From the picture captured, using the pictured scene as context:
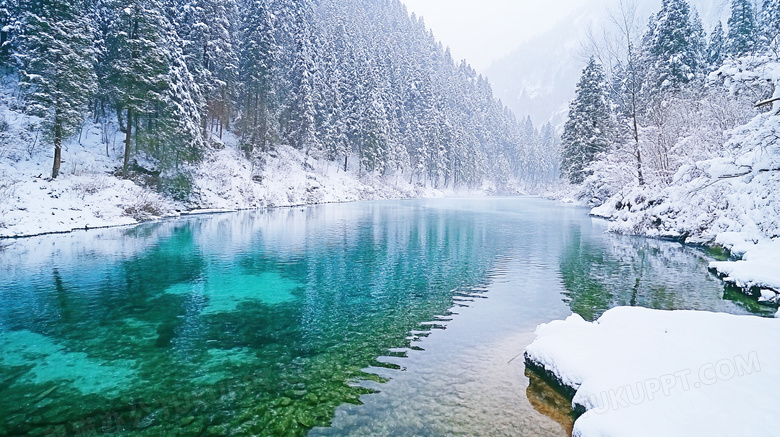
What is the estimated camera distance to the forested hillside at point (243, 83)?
1007 inches

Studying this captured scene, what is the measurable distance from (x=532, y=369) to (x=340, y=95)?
58.7 metres

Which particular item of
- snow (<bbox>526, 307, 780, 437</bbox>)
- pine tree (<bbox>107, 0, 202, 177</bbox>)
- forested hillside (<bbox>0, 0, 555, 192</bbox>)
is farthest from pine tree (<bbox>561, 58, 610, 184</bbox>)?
pine tree (<bbox>107, 0, 202, 177</bbox>)

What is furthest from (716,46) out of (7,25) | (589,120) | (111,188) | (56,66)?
(7,25)

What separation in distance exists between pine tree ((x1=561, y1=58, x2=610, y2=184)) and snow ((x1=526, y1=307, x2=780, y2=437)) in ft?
124

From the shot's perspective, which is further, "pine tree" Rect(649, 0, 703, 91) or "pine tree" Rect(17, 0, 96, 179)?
"pine tree" Rect(649, 0, 703, 91)

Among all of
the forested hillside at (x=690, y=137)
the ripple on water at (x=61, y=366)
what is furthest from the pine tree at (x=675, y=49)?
the ripple on water at (x=61, y=366)

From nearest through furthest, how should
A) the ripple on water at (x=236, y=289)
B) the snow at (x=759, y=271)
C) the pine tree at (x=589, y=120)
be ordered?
the snow at (x=759, y=271)
the ripple on water at (x=236, y=289)
the pine tree at (x=589, y=120)

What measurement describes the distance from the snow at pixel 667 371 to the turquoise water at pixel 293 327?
848 millimetres

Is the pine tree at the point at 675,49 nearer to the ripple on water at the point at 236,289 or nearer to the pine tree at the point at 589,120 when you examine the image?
the pine tree at the point at 589,120

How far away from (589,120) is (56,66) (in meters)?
47.4

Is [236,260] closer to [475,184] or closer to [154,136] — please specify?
[154,136]

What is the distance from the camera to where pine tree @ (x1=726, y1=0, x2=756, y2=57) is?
1527 inches

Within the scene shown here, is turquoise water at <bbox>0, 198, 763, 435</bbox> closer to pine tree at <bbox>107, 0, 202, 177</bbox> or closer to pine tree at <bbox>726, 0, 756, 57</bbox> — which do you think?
pine tree at <bbox>107, 0, 202, 177</bbox>

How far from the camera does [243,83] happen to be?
45.0 meters
